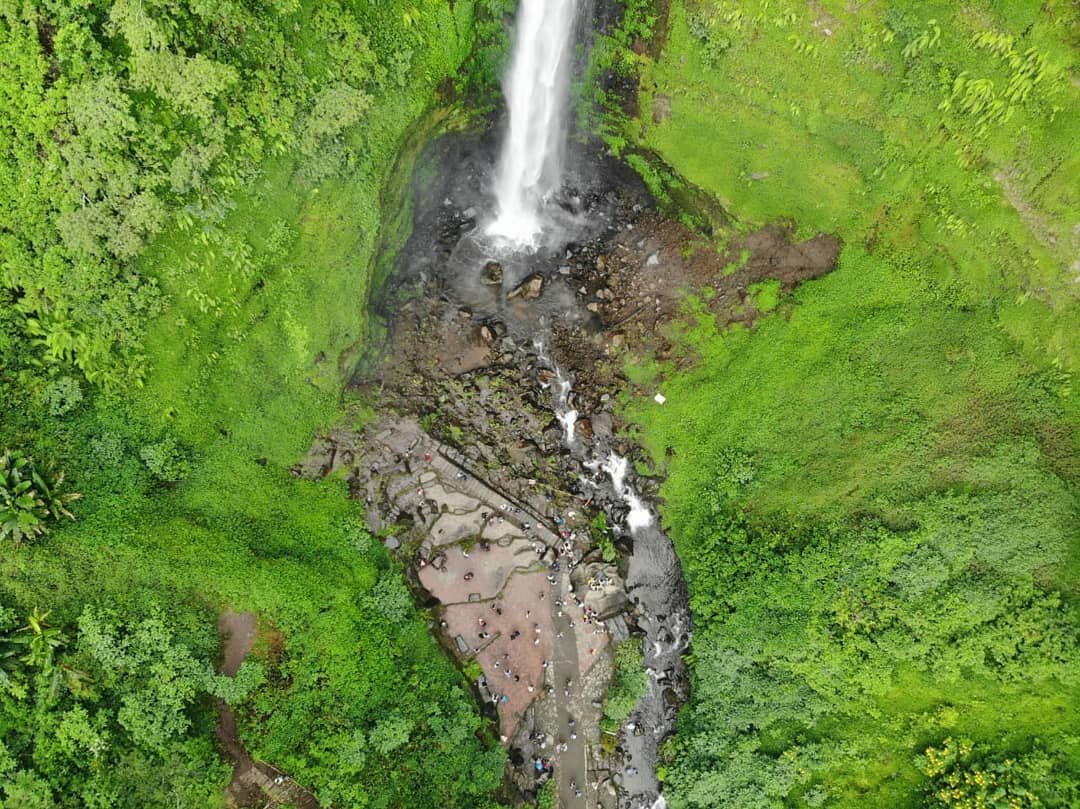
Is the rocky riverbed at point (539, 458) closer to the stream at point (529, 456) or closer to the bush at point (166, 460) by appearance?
the stream at point (529, 456)

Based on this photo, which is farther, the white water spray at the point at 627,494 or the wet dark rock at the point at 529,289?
the white water spray at the point at 627,494

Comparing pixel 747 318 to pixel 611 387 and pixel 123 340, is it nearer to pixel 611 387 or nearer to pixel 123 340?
pixel 611 387

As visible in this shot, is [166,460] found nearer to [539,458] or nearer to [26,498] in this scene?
[26,498]

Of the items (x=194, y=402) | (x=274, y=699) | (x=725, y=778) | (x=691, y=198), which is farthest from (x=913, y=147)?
(x=274, y=699)

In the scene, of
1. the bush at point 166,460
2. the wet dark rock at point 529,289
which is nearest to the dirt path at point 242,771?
the bush at point 166,460

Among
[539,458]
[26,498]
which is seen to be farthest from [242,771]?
[539,458]

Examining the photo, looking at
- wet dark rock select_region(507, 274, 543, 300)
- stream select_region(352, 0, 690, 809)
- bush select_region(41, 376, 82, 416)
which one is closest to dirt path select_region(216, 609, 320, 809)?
stream select_region(352, 0, 690, 809)

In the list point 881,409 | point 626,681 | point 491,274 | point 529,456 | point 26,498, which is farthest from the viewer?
point 491,274
